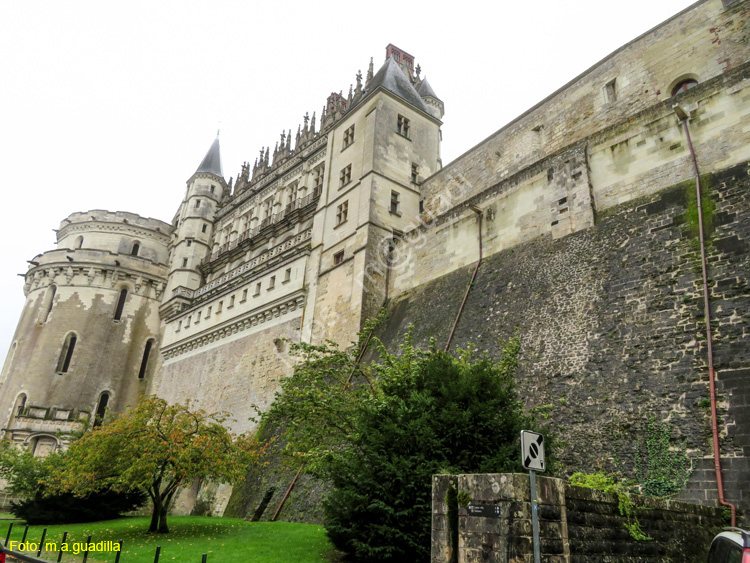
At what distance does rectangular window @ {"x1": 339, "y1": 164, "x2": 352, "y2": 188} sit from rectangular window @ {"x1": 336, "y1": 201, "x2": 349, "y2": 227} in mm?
1291

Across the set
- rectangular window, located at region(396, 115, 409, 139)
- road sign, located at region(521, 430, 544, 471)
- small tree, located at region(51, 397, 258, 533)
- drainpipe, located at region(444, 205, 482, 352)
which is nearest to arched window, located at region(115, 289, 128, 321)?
small tree, located at region(51, 397, 258, 533)

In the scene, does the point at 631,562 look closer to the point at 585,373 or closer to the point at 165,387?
the point at 585,373

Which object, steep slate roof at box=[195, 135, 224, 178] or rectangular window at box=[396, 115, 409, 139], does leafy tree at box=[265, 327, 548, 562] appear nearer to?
rectangular window at box=[396, 115, 409, 139]

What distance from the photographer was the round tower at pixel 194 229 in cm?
4138

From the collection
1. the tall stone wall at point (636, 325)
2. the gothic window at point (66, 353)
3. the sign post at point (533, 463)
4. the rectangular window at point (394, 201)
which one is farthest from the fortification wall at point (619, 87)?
the gothic window at point (66, 353)

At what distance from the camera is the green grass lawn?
450 inches

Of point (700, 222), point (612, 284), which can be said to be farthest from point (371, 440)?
point (700, 222)

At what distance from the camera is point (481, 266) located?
19.4 metres

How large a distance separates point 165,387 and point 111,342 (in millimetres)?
7147

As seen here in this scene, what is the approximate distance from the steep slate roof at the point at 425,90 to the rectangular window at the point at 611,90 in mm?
18923

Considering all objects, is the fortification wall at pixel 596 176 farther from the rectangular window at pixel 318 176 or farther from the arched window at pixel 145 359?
the arched window at pixel 145 359

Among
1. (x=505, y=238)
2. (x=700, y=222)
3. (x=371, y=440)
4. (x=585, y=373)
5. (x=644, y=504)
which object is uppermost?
(x=505, y=238)

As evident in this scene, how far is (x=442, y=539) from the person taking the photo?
694 centimetres

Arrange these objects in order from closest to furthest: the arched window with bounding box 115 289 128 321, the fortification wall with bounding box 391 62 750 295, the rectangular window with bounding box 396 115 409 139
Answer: the fortification wall with bounding box 391 62 750 295 < the rectangular window with bounding box 396 115 409 139 < the arched window with bounding box 115 289 128 321
